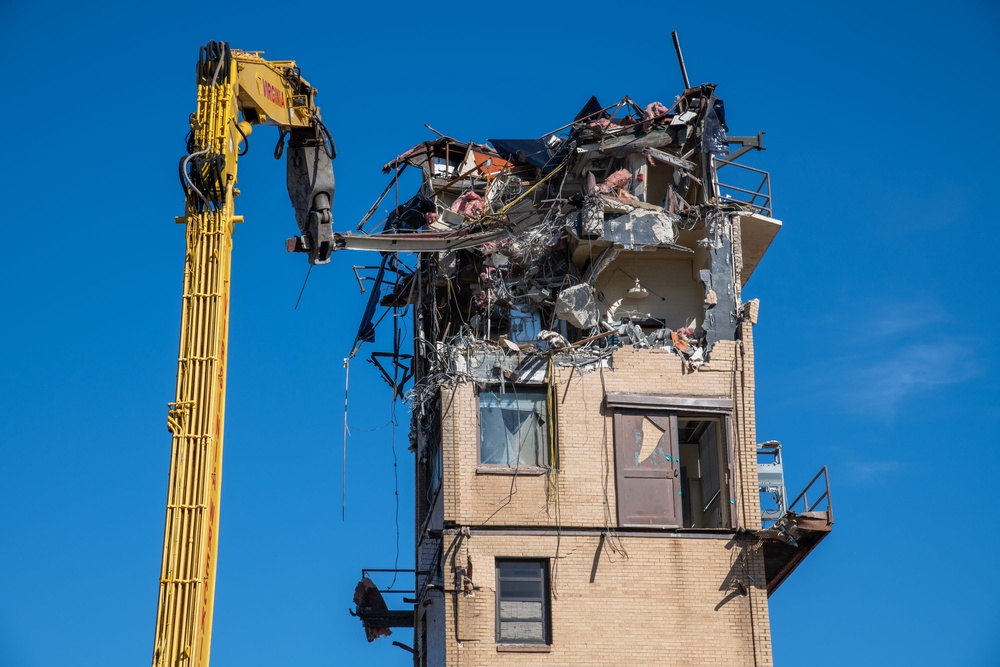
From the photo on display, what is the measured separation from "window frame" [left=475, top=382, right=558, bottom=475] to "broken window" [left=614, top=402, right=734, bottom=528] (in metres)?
1.38

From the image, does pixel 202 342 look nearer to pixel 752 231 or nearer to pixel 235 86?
pixel 235 86

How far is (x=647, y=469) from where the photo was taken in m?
31.5

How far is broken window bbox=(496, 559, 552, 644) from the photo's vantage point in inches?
1187

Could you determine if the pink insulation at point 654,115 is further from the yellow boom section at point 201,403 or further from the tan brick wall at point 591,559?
the yellow boom section at point 201,403

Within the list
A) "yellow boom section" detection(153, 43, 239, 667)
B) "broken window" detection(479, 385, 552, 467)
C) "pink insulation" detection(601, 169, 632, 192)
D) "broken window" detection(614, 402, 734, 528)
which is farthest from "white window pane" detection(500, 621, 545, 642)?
"pink insulation" detection(601, 169, 632, 192)

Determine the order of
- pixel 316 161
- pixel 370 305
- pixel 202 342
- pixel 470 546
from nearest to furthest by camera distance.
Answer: pixel 202 342
pixel 316 161
pixel 470 546
pixel 370 305

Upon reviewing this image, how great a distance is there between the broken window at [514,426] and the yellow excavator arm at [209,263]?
596cm

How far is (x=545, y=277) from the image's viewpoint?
33781 mm

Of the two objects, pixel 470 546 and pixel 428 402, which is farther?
pixel 428 402

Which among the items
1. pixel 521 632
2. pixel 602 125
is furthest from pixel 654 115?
pixel 521 632

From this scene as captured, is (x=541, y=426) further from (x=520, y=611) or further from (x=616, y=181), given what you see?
(x=616, y=181)

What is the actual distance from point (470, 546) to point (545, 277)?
6669mm

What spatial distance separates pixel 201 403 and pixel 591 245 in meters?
12.2

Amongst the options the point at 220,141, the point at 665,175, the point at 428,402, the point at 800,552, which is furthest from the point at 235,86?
the point at 800,552
